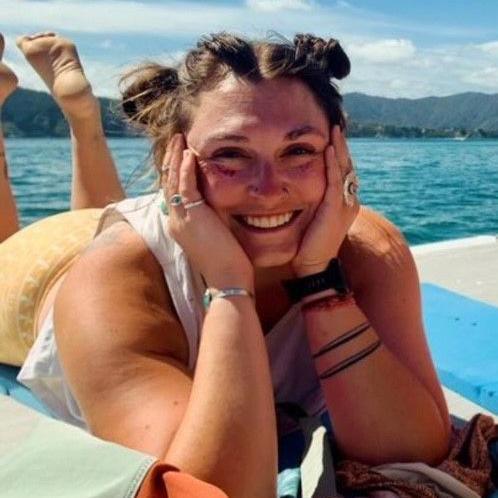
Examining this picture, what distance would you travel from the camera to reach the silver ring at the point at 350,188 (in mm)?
1613

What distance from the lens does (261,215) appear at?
59.0 inches

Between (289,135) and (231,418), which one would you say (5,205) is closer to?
(289,135)

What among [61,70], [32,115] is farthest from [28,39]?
[32,115]

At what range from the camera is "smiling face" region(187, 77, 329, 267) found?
1477 millimetres

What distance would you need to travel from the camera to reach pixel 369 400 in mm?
1534

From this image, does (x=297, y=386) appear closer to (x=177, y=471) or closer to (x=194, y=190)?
(x=194, y=190)

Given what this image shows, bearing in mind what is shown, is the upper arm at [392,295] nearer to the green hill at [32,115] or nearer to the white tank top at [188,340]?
the white tank top at [188,340]

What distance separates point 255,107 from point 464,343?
1300 millimetres

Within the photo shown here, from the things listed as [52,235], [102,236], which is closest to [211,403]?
[102,236]

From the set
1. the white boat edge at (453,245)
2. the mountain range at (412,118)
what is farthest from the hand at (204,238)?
the mountain range at (412,118)

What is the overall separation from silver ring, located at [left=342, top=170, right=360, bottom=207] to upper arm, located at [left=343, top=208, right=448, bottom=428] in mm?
206

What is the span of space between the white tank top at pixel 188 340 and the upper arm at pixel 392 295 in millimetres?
167

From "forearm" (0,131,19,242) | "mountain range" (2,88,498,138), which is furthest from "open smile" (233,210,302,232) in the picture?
"mountain range" (2,88,498,138)

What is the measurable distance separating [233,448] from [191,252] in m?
0.39
